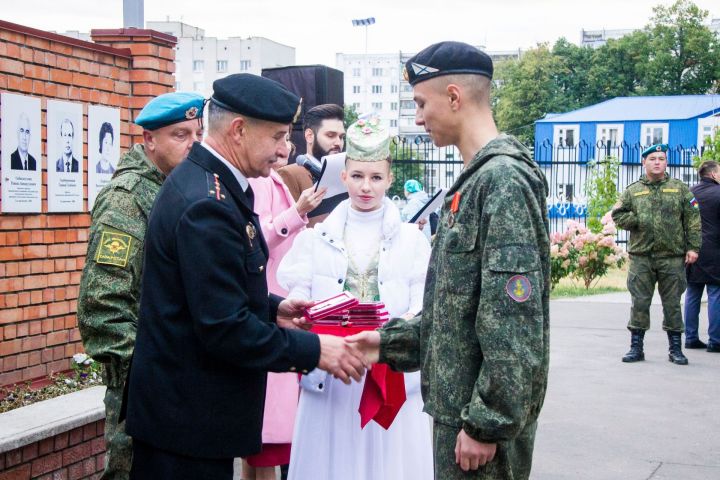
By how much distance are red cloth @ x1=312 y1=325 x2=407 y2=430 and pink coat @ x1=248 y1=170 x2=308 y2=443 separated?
0.68 m

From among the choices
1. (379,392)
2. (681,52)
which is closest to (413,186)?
(379,392)

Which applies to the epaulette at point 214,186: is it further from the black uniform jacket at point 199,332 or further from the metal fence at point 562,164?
the metal fence at point 562,164

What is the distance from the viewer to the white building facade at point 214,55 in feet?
336

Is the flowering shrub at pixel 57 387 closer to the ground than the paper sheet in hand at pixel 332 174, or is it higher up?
closer to the ground

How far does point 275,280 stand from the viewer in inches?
203

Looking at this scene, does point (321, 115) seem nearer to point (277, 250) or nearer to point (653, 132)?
point (277, 250)

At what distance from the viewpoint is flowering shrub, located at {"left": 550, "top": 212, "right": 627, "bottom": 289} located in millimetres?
17906

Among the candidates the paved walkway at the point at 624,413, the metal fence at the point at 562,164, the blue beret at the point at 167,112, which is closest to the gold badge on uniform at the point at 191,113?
the blue beret at the point at 167,112

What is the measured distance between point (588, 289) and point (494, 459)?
50.4ft

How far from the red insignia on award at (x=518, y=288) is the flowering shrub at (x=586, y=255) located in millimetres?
15130

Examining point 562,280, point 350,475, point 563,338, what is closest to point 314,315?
point 350,475

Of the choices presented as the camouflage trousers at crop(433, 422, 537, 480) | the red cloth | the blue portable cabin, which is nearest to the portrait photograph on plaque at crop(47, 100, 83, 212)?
the red cloth

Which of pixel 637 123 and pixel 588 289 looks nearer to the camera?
pixel 588 289

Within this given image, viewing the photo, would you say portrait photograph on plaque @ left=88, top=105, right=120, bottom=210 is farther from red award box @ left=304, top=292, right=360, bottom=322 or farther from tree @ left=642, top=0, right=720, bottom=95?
tree @ left=642, top=0, right=720, bottom=95
